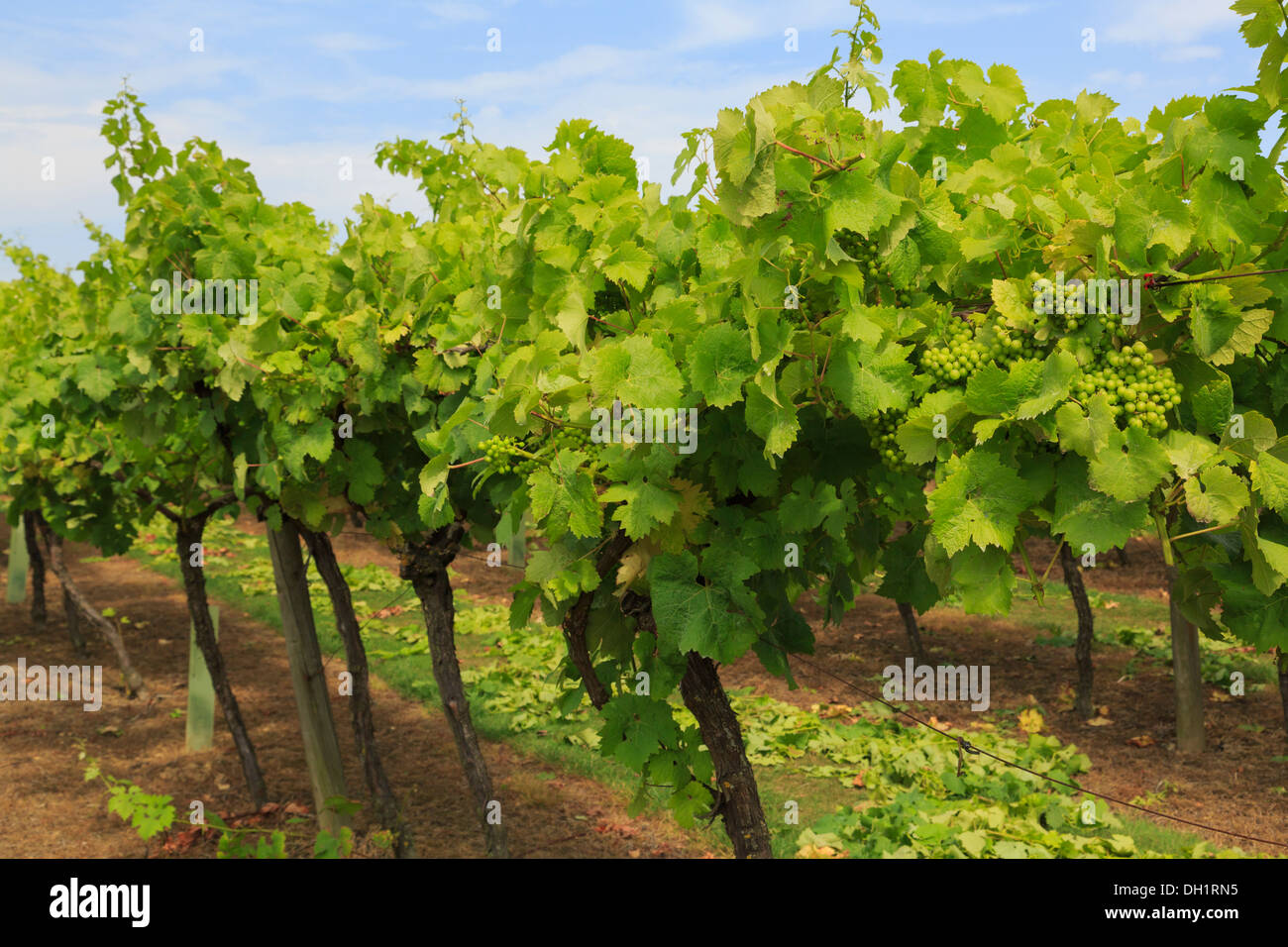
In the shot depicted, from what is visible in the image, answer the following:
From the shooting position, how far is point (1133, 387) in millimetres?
1985

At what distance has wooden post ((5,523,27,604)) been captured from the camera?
46.7 feet

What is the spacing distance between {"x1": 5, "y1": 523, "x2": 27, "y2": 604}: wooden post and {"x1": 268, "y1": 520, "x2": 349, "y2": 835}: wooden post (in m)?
10.1

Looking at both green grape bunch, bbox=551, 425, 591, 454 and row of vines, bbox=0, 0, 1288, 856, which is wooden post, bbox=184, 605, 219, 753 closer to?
row of vines, bbox=0, 0, 1288, 856

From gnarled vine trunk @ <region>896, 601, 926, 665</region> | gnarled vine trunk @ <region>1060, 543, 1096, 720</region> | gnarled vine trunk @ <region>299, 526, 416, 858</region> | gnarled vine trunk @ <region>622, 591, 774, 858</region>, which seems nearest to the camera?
gnarled vine trunk @ <region>622, 591, 774, 858</region>

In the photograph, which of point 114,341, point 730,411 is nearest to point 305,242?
point 114,341

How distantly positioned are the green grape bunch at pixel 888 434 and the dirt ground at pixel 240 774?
4.85 metres

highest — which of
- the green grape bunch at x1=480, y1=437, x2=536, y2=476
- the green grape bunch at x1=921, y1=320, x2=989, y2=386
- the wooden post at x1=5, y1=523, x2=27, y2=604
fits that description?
the green grape bunch at x1=921, y1=320, x2=989, y2=386

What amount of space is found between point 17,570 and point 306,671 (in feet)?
34.4

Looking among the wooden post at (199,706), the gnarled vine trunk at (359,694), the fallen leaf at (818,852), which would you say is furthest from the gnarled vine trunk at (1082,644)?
the wooden post at (199,706)

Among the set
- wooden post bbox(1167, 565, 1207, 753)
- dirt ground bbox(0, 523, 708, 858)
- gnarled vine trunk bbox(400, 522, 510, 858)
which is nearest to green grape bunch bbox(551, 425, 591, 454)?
gnarled vine trunk bbox(400, 522, 510, 858)

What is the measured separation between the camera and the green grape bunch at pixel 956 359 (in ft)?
7.16

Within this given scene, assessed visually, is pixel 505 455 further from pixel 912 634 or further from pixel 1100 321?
pixel 912 634

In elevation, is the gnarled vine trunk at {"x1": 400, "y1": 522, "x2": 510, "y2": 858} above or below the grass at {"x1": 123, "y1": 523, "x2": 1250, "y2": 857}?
above

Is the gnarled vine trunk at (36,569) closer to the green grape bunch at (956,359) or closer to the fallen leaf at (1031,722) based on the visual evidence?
the fallen leaf at (1031,722)
